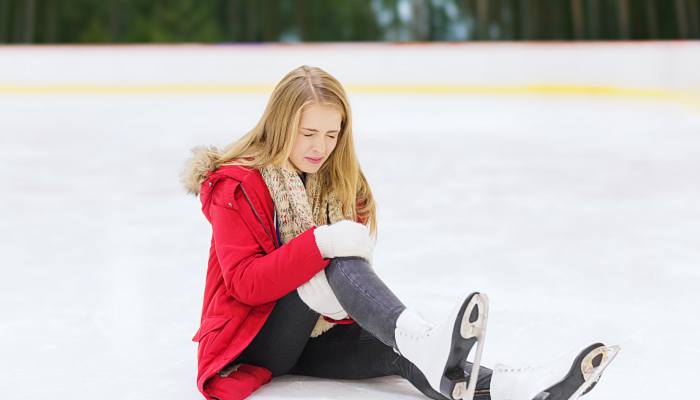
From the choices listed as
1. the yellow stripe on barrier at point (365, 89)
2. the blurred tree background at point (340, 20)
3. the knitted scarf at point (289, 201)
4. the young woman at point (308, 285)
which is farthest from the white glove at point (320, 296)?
the blurred tree background at point (340, 20)

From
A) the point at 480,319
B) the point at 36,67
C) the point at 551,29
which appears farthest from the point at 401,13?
the point at 480,319

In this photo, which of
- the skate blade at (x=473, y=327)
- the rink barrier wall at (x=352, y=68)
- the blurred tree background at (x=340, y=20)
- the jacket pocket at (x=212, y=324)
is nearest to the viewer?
the skate blade at (x=473, y=327)

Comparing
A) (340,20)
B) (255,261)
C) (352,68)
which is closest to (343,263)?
(255,261)

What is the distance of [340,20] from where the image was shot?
1246 cm

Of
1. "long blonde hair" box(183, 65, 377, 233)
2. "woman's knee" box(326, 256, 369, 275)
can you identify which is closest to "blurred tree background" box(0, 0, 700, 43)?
"long blonde hair" box(183, 65, 377, 233)

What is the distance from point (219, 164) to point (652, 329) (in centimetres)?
109

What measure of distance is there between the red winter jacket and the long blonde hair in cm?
3

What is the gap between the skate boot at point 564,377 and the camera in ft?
4.21

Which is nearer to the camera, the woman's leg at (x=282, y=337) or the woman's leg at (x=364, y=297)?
the woman's leg at (x=364, y=297)

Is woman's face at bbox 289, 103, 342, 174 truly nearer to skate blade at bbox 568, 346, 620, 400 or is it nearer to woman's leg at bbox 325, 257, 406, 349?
woman's leg at bbox 325, 257, 406, 349

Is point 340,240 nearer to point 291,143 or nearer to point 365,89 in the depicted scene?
point 291,143

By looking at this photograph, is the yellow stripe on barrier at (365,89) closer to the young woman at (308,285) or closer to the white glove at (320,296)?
the young woman at (308,285)

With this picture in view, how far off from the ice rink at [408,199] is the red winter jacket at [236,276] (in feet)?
0.35

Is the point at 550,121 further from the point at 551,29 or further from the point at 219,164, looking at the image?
the point at 551,29
